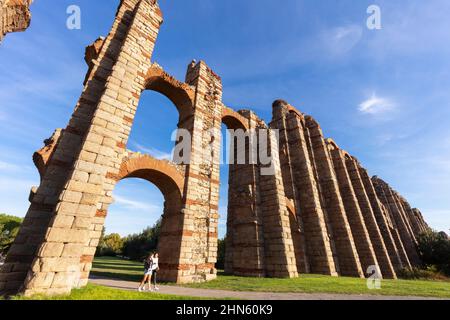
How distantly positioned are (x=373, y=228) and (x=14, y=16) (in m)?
29.2

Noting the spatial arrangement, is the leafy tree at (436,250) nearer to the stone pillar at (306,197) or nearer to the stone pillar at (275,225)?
the stone pillar at (306,197)

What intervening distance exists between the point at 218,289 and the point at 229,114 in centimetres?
1121

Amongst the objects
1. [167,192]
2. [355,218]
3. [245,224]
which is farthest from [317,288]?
[355,218]

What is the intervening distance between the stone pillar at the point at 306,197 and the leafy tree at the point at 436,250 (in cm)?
1811

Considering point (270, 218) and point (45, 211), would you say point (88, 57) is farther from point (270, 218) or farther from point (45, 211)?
point (270, 218)

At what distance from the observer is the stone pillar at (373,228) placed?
20.5m

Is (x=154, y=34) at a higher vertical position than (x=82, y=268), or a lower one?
higher

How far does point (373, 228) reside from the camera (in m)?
22.8

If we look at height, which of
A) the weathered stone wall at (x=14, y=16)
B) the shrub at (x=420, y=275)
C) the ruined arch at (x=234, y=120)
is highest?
the ruined arch at (x=234, y=120)

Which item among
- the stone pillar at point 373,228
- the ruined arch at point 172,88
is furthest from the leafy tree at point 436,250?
the ruined arch at point 172,88

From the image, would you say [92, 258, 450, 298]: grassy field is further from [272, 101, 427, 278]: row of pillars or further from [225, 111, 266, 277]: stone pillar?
[272, 101, 427, 278]: row of pillars

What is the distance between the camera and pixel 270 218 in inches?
566

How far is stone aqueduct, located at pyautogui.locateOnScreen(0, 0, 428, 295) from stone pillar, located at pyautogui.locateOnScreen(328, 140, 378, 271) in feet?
0.34
